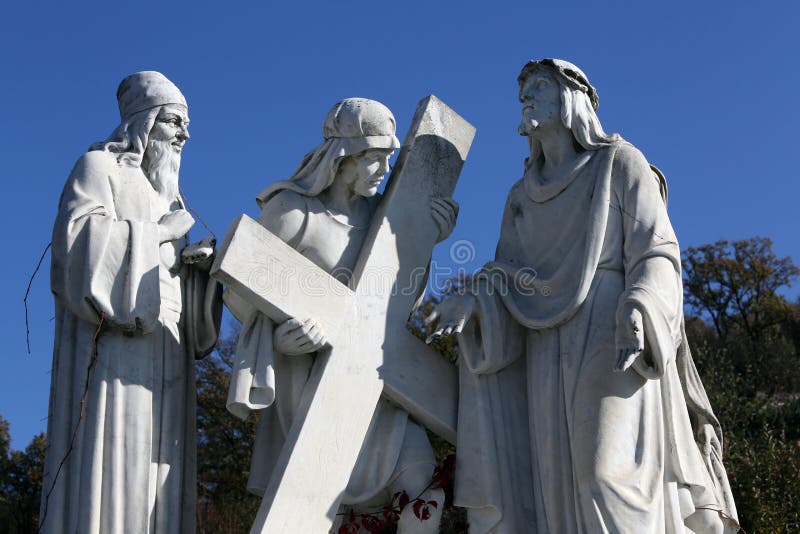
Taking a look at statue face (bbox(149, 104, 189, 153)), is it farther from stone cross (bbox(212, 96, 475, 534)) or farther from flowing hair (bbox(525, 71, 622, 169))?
flowing hair (bbox(525, 71, 622, 169))

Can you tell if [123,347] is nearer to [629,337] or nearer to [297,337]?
[297,337]

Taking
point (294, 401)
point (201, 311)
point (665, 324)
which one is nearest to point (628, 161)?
point (665, 324)

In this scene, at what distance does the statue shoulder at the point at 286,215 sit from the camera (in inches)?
288

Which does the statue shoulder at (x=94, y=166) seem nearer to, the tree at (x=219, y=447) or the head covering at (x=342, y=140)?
the head covering at (x=342, y=140)

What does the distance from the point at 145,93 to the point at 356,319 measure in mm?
1945

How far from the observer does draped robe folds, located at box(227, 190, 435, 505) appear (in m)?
6.83

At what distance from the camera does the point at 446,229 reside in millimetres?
7754

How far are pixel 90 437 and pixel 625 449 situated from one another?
2.86m

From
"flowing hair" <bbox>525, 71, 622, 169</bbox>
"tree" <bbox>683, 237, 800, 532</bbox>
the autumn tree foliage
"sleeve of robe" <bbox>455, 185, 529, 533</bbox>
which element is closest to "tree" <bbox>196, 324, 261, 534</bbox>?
the autumn tree foliage

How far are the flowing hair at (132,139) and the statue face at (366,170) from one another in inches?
47.5

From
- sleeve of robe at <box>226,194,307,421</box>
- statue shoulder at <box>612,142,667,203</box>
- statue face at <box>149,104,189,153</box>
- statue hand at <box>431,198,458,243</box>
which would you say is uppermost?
statue face at <box>149,104,189,153</box>

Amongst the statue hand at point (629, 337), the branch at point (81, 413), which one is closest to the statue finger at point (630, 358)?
the statue hand at point (629, 337)

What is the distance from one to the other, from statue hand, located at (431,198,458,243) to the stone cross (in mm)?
46

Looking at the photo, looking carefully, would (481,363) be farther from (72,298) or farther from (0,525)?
(0,525)
